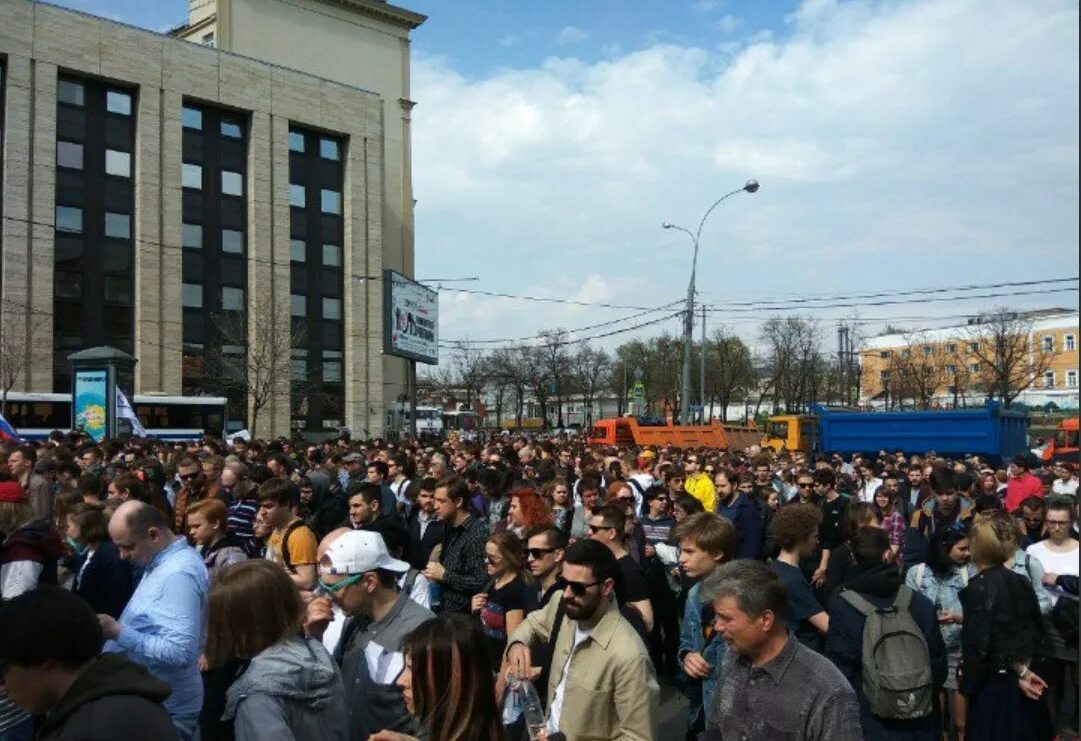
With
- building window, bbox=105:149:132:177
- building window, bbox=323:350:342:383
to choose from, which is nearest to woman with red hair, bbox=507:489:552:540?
building window, bbox=105:149:132:177

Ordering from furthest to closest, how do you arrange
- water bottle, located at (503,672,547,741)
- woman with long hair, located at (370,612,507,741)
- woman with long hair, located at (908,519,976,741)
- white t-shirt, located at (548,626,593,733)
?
woman with long hair, located at (908,519,976,741) → white t-shirt, located at (548,626,593,733) → water bottle, located at (503,672,547,741) → woman with long hair, located at (370,612,507,741)

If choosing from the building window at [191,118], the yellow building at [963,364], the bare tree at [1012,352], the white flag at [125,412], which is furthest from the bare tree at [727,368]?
the white flag at [125,412]

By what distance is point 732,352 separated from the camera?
83000mm

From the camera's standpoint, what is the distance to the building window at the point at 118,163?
5022cm

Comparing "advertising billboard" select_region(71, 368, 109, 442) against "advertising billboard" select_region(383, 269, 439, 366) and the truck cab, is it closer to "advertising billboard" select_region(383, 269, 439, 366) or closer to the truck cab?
"advertising billboard" select_region(383, 269, 439, 366)

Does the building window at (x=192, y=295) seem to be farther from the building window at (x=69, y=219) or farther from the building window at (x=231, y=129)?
the building window at (x=231, y=129)

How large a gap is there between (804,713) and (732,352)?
266ft

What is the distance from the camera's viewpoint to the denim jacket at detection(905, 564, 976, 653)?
6602 mm

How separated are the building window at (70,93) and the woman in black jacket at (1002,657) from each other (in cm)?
5241

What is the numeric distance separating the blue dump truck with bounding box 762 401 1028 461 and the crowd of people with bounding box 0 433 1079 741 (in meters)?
23.0

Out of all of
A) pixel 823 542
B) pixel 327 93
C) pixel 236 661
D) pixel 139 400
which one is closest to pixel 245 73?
pixel 327 93

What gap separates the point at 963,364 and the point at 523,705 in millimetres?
73683

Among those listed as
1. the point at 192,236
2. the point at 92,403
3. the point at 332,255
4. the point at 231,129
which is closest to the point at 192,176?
the point at 192,236

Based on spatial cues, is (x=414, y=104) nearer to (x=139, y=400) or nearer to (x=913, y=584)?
(x=139, y=400)
